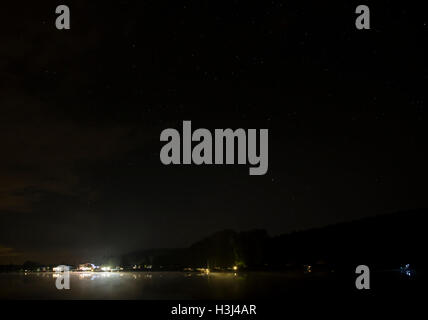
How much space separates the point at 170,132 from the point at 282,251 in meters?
163

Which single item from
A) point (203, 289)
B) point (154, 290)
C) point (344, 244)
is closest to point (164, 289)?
point (154, 290)

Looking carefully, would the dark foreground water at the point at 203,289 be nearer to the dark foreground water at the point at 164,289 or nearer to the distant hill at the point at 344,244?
the dark foreground water at the point at 164,289

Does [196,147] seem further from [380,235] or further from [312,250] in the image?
[312,250]

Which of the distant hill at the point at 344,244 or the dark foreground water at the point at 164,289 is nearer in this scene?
the dark foreground water at the point at 164,289

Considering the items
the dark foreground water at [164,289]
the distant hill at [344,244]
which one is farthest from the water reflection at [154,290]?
the distant hill at [344,244]

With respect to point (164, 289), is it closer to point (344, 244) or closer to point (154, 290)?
point (154, 290)

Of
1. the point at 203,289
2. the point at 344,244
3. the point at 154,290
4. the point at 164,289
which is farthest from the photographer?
the point at 344,244

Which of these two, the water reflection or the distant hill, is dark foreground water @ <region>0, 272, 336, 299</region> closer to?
the water reflection

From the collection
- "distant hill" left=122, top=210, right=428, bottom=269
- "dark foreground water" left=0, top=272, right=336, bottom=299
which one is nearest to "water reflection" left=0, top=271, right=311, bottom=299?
"dark foreground water" left=0, top=272, right=336, bottom=299

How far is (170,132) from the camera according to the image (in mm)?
31797

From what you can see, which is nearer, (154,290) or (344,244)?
(154,290)
